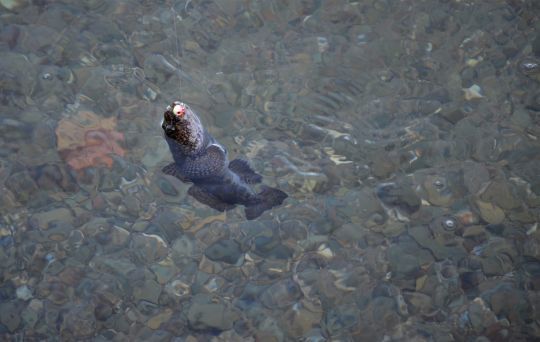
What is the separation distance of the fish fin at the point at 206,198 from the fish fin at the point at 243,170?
268mm

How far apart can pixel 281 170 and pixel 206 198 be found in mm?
845

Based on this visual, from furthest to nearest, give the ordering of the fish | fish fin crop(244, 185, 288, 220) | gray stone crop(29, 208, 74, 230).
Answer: gray stone crop(29, 208, 74, 230)
fish fin crop(244, 185, 288, 220)
the fish

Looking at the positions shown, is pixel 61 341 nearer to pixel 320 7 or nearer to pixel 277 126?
pixel 277 126

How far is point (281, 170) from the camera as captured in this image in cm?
512

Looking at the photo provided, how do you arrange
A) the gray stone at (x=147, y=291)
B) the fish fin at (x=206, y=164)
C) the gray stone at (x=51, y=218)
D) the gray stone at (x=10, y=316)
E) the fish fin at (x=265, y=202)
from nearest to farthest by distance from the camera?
1. the fish fin at (x=206, y=164)
2. the gray stone at (x=10, y=316)
3. the gray stone at (x=147, y=291)
4. the fish fin at (x=265, y=202)
5. the gray stone at (x=51, y=218)

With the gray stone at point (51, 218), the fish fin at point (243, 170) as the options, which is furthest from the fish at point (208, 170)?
the gray stone at point (51, 218)

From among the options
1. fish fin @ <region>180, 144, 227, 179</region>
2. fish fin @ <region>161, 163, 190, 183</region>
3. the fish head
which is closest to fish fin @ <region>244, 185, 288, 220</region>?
fish fin @ <region>180, 144, 227, 179</region>

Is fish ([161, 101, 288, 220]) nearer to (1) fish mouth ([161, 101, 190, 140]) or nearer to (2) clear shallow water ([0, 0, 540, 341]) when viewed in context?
(1) fish mouth ([161, 101, 190, 140])

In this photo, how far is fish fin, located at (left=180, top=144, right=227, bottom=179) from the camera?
164 inches

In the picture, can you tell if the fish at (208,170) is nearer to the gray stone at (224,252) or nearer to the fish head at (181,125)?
the fish head at (181,125)

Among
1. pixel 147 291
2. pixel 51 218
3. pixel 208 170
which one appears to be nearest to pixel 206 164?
pixel 208 170

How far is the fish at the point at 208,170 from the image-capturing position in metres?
3.88

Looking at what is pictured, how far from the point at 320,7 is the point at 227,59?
1.22m

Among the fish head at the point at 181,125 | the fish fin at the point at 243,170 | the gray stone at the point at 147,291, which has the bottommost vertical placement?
the gray stone at the point at 147,291
